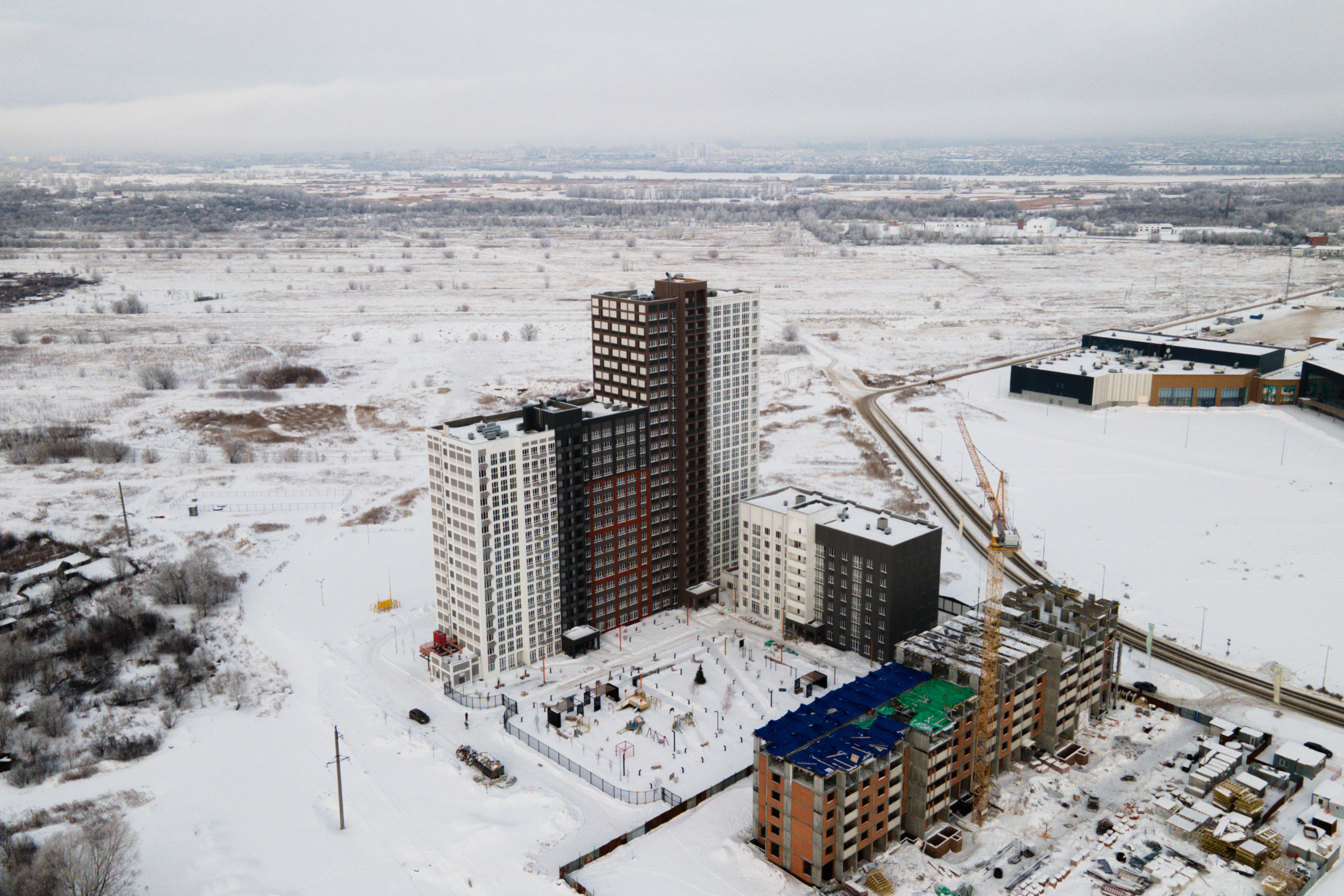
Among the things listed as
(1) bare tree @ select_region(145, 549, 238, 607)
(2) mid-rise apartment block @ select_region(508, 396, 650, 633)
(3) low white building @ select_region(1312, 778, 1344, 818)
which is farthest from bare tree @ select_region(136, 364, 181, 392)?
(3) low white building @ select_region(1312, 778, 1344, 818)

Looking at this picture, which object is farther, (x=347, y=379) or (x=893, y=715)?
(x=347, y=379)

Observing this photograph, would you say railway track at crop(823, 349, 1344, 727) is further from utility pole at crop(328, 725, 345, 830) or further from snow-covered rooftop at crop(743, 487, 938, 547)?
utility pole at crop(328, 725, 345, 830)

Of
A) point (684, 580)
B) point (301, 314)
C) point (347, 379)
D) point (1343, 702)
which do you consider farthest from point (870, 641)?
point (301, 314)

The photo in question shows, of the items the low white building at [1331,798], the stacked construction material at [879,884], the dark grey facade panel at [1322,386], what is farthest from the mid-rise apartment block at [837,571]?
the dark grey facade panel at [1322,386]

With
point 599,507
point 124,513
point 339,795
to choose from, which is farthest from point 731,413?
point 124,513

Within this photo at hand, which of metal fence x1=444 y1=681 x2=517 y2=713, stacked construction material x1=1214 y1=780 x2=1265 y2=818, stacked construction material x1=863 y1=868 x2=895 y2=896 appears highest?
stacked construction material x1=1214 y1=780 x2=1265 y2=818

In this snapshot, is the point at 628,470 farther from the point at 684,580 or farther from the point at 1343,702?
the point at 1343,702

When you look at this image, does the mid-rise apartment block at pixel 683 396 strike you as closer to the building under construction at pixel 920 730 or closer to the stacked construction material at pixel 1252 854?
the building under construction at pixel 920 730
